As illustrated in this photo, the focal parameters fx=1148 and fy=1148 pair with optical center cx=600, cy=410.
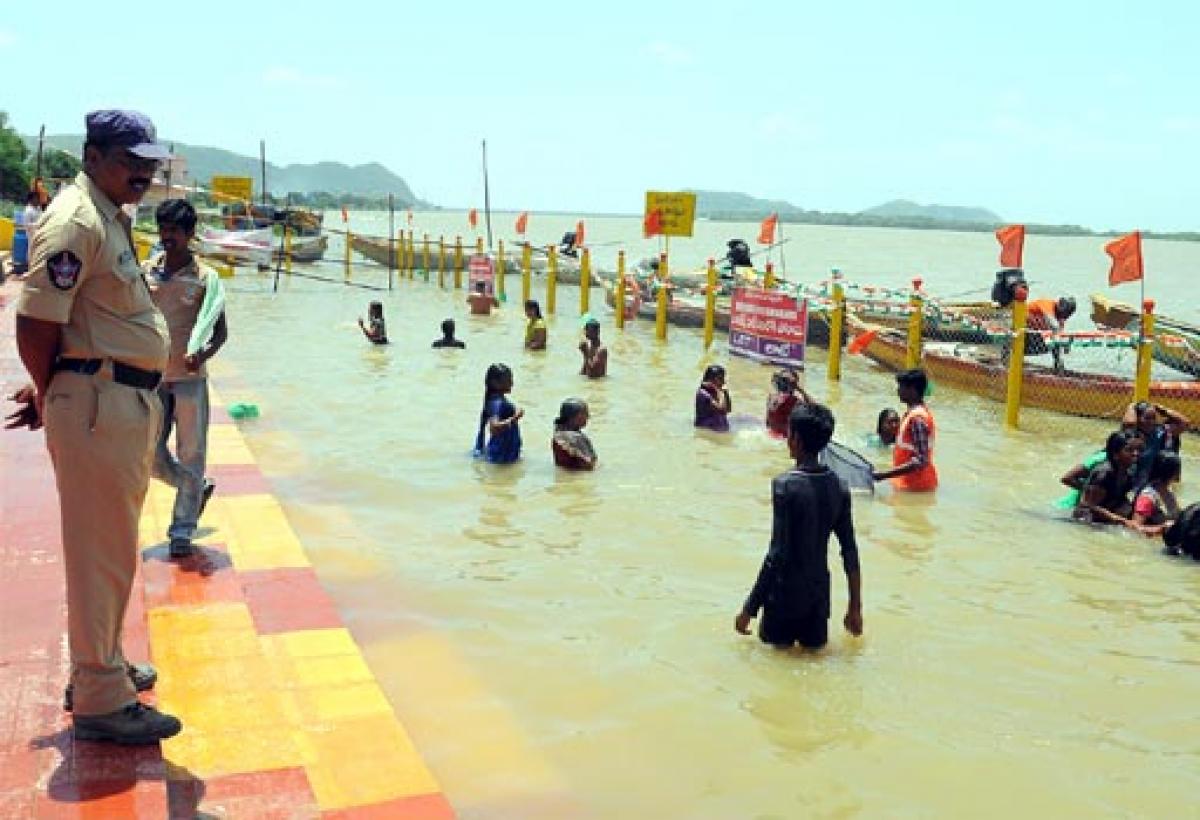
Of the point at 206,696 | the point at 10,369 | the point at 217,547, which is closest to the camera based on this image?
the point at 206,696

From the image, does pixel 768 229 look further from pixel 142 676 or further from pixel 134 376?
pixel 134 376

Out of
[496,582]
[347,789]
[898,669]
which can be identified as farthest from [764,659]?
[347,789]

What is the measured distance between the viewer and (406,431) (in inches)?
463

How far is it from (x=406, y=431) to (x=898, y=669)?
717 cm

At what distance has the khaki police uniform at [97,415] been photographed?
3.31 metres

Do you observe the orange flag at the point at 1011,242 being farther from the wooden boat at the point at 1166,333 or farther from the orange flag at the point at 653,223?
the orange flag at the point at 653,223

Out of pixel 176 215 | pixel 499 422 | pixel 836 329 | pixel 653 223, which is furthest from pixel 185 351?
pixel 653 223

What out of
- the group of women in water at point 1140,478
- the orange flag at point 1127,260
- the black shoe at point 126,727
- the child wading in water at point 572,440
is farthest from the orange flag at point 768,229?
the black shoe at point 126,727

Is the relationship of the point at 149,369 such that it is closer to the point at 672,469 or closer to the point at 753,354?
the point at 672,469

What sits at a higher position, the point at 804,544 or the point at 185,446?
the point at 185,446

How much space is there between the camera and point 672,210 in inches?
952

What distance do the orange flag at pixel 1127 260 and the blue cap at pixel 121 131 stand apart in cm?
1192

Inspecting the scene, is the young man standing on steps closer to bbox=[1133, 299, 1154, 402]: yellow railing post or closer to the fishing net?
the fishing net

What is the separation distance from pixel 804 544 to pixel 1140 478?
4.26 m
